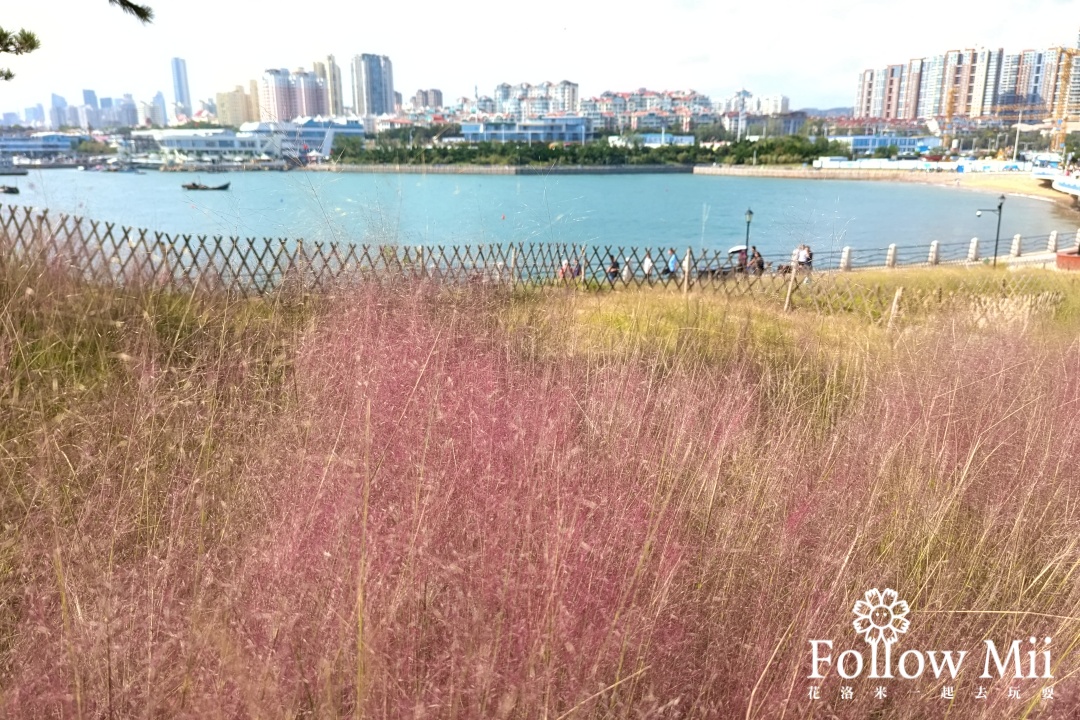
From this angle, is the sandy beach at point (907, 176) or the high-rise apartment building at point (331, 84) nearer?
the high-rise apartment building at point (331, 84)

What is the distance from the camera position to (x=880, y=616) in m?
1.50

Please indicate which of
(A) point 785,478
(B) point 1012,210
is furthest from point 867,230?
(A) point 785,478

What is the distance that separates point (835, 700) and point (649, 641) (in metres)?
0.40

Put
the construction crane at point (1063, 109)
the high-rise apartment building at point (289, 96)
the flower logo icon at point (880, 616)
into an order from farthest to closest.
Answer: the construction crane at point (1063, 109) → the high-rise apartment building at point (289, 96) → the flower logo icon at point (880, 616)

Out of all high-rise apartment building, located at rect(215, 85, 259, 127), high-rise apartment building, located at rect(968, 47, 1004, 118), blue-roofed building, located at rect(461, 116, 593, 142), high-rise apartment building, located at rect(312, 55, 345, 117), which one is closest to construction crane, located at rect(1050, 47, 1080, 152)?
high-rise apartment building, located at rect(968, 47, 1004, 118)

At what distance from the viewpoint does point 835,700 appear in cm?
133

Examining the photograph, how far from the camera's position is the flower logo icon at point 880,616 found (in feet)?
4.78

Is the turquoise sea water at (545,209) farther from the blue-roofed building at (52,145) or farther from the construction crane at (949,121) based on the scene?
the construction crane at (949,121)

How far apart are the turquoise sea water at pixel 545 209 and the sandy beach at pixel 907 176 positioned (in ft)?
7.00

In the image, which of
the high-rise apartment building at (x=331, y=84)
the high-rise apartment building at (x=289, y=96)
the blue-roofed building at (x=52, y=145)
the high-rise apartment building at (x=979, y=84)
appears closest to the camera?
the high-rise apartment building at (x=289, y=96)

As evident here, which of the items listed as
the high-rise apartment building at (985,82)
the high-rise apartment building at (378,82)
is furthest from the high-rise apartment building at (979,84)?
the high-rise apartment building at (378,82)

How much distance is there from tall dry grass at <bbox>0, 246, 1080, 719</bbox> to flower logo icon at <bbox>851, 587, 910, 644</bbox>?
3 centimetres

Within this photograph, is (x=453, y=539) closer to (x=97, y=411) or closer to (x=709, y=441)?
(x=709, y=441)

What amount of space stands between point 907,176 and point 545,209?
86985 mm
